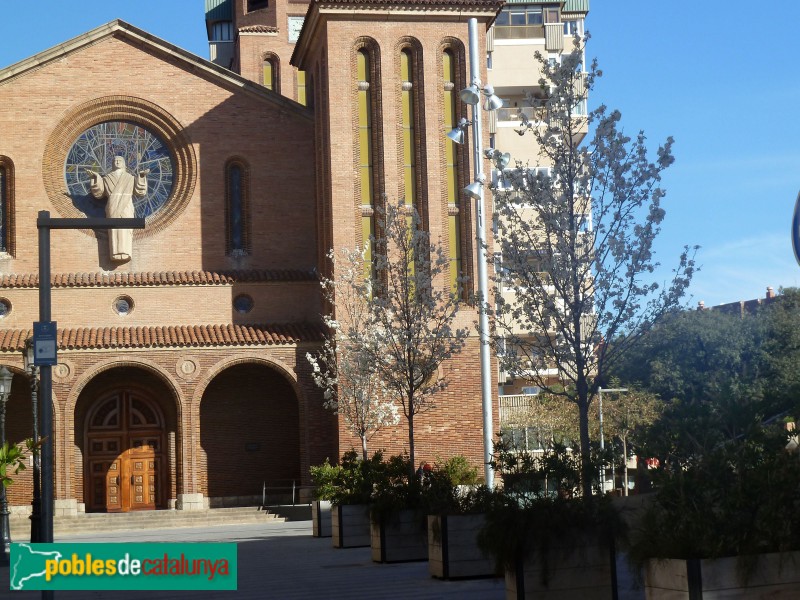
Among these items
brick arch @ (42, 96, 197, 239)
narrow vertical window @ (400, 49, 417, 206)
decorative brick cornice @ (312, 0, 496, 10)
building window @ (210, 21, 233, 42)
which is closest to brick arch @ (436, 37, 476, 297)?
narrow vertical window @ (400, 49, 417, 206)

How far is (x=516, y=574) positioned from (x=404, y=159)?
22.9m

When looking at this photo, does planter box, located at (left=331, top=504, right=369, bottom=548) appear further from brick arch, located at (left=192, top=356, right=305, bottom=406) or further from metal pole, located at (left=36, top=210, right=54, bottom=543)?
brick arch, located at (left=192, top=356, right=305, bottom=406)

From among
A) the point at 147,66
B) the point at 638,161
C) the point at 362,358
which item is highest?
the point at 147,66

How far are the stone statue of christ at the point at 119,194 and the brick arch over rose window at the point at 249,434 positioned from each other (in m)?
4.37

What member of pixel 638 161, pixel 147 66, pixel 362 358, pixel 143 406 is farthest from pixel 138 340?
pixel 638 161

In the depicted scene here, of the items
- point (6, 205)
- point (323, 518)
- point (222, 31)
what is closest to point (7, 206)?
point (6, 205)

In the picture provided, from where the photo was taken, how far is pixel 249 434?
34.2 m

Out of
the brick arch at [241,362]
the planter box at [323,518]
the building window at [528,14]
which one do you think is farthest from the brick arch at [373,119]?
the building window at [528,14]

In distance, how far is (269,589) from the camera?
14.1 meters

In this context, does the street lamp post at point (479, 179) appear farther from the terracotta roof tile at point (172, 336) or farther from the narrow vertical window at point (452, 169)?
the terracotta roof tile at point (172, 336)

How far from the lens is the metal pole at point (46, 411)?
38.7ft

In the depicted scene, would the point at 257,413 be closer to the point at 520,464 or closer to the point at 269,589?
the point at 269,589

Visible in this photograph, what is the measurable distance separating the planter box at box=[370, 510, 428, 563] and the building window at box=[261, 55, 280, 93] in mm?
34310

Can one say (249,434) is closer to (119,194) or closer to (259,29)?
(119,194)
